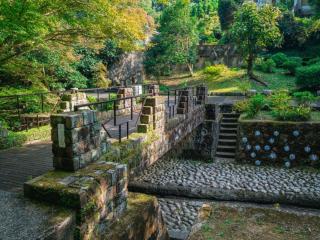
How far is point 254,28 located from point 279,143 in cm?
1150

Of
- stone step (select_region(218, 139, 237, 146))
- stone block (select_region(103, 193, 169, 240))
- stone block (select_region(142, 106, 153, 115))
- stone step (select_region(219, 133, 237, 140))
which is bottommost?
stone step (select_region(218, 139, 237, 146))

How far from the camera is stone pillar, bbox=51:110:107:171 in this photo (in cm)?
474

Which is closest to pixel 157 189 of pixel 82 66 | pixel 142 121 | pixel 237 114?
pixel 142 121

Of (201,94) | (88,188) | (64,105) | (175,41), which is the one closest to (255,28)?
(175,41)

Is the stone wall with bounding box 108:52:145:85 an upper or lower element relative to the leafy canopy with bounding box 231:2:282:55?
lower

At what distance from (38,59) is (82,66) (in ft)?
22.8

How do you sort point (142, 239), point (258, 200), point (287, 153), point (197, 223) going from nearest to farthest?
point (142, 239)
point (197, 223)
point (258, 200)
point (287, 153)

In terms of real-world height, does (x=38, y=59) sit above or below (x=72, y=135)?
above

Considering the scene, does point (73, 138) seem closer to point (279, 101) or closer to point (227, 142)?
point (227, 142)

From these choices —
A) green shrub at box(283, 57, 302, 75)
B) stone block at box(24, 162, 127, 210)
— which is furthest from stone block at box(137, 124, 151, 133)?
green shrub at box(283, 57, 302, 75)

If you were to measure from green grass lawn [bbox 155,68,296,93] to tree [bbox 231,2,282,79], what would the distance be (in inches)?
91.7

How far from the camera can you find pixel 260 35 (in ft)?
72.9

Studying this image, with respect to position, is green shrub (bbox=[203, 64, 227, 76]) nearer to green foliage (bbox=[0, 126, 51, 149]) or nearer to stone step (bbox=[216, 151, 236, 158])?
stone step (bbox=[216, 151, 236, 158])

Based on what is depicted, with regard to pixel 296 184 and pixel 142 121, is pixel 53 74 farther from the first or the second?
pixel 296 184
